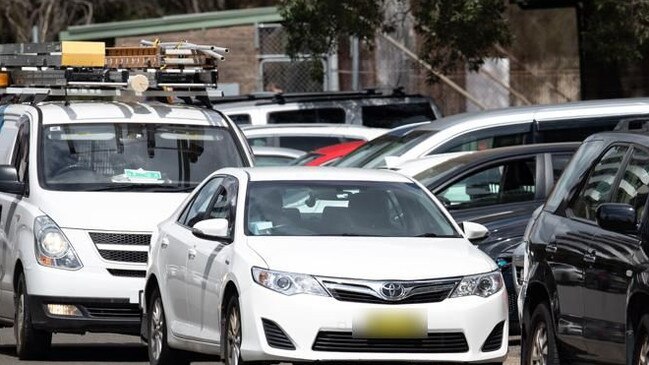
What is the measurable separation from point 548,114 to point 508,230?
3.07m

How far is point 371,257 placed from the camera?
31.2ft

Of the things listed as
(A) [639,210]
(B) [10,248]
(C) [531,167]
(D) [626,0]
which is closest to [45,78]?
(B) [10,248]

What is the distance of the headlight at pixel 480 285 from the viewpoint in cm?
A: 948

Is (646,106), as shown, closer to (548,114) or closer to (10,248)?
(548,114)

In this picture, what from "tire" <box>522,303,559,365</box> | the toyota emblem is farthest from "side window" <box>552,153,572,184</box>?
the toyota emblem

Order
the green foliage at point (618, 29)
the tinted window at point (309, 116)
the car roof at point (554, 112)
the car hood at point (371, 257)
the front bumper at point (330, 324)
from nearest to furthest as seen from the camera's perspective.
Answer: the front bumper at point (330, 324) → the car hood at point (371, 257) → the car roof at point (554, 112) → the green foliage at point (618, 29) → the tinted window at point (309, 116)

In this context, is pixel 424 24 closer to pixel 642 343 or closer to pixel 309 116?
pixel 309 116

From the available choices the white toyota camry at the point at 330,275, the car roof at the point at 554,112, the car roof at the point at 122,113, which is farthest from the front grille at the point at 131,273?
the car roof at the point at 554,112

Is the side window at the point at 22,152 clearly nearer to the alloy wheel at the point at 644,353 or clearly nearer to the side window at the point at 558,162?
the side window at the point at 558,162

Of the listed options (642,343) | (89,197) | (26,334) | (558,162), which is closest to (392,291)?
(642,343)

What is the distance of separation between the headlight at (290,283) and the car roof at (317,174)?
147 centimetres

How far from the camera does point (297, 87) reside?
31.8 m

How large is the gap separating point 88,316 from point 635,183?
5.25 meters

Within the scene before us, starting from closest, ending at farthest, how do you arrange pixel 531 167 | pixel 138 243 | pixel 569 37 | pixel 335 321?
pixel 335 321
pixel 138 243
pixel 531 167
pixel 569 37
